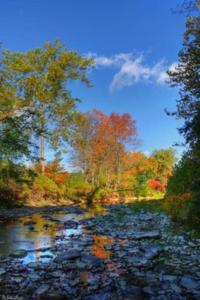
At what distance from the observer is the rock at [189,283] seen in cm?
413

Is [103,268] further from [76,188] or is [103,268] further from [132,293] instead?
[76,188]

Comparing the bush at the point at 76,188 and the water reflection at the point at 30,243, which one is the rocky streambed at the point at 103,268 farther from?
the bush at the point at 76,188

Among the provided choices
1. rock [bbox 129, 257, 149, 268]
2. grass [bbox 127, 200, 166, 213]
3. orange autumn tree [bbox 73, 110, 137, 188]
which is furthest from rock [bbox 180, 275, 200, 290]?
orange autumn tree [bbox 73, 110, 137, 188]

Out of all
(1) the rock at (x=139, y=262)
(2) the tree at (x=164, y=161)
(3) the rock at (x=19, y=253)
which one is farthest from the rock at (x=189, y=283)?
(2) the tree at (x=164, y=161)

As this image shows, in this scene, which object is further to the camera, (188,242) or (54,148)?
(54,148)

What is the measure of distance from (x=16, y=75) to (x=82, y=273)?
2073cm

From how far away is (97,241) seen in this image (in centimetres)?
773

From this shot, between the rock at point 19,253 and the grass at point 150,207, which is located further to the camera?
the grass at point 150,207

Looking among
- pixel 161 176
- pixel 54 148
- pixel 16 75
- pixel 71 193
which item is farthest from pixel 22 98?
pixel 161 176

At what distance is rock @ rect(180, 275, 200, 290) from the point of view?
4128 mm

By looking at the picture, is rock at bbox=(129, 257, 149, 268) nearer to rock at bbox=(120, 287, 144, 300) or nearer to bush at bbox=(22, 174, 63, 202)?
rock at bbox=(120, 287, 144, 300)

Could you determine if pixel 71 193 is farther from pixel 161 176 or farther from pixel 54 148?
pixel 161 176

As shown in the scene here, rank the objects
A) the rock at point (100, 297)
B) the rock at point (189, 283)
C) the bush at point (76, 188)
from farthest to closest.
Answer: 1. the bush at point (76, 188)
2. the rock at point (189, 283)
3. the rock at point (100, 297)

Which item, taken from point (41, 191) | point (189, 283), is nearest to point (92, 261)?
point (189, 283)
